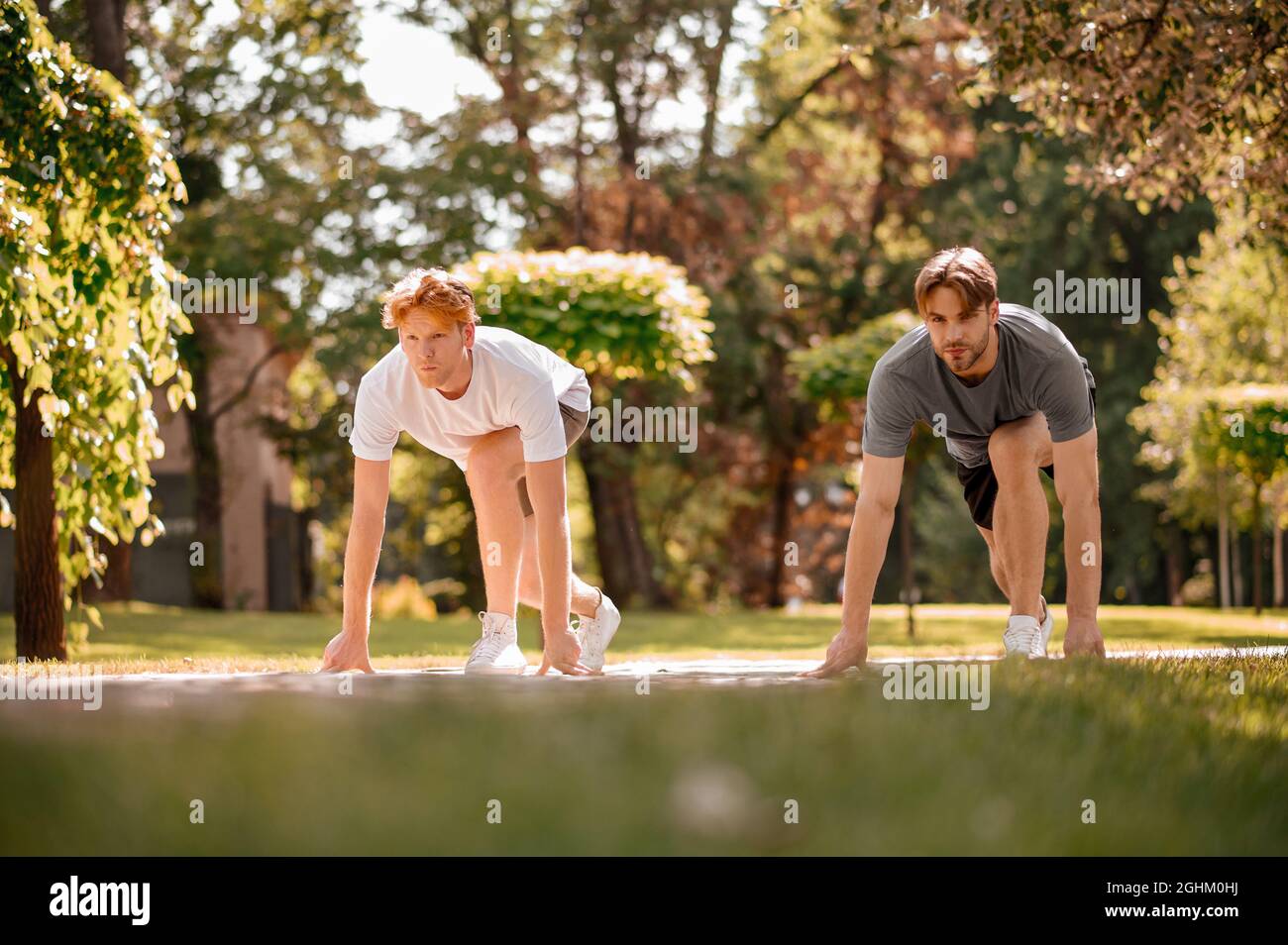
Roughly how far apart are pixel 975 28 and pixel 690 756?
581 cm

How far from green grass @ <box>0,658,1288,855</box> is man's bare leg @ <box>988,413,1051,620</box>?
2068mm

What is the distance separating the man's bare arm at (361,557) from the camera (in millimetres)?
5078

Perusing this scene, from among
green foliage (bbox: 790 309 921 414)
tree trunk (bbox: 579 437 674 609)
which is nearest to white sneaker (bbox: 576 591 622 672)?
green foliage (bbox: 790 309 921 414)

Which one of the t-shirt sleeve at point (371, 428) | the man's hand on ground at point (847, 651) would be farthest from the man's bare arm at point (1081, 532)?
the t-shirt sleeve at point (371, 428)

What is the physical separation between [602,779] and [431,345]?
2520mm

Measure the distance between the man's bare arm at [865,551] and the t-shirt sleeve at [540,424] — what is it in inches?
43.1

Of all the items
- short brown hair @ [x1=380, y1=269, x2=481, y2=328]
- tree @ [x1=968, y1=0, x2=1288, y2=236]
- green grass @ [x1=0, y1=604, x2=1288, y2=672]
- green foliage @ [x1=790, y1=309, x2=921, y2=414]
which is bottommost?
green grass @ [x1=0, y1=604, x2=1288, y2=672]

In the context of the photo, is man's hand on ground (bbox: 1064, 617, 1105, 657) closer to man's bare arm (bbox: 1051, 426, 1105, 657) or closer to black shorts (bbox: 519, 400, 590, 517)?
man's bare arm (bbox: 1051, 426, 1105, 657)

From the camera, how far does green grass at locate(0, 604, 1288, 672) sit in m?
11.5

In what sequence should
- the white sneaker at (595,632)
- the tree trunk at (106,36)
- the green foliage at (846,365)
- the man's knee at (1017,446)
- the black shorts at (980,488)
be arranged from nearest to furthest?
the man's knee at (1017,446)
the black shorts at (980,488)
the white sneaker at (595,632)
the tree trunk at (106,36)
the green foliage at (846,365)

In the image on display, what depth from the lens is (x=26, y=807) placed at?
2580 millimetres

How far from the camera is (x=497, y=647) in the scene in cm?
538

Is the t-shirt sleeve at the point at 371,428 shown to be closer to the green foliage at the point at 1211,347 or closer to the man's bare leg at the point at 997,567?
the man's bare leg at the point at 997,567

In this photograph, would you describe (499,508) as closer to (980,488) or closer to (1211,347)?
(980,488)
